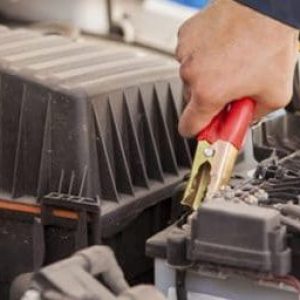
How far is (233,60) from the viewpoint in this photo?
2.66 ft

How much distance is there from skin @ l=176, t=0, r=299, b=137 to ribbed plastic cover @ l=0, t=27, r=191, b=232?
9cm

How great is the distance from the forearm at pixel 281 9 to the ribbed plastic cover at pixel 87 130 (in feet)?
0.62

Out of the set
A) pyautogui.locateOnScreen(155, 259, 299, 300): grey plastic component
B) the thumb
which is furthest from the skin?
pyautogui.locateOnScreen(155, 259, 299, 300): grey plastic component

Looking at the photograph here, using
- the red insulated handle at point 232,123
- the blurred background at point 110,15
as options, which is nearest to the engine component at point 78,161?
the red insulated handle at point 232,123

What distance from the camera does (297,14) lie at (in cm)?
78

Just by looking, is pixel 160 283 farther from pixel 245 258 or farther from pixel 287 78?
pixel 287 78

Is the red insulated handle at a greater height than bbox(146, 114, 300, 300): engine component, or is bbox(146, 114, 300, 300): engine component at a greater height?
the red insulated handle

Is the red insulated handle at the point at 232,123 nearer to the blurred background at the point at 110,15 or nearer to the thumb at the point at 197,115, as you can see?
the thumb at the point at 197,115

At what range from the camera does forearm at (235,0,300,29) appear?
0.78 metres

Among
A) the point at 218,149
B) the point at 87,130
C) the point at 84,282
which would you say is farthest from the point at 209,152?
the point at 84,282

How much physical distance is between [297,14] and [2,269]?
0.39 metres

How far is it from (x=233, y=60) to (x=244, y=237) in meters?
0.23

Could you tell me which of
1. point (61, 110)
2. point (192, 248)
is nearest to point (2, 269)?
point (61, 110)

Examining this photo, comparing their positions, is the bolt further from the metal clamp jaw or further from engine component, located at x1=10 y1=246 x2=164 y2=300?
engine component, located at x1=10 y1=246 x2=164 y2=300
